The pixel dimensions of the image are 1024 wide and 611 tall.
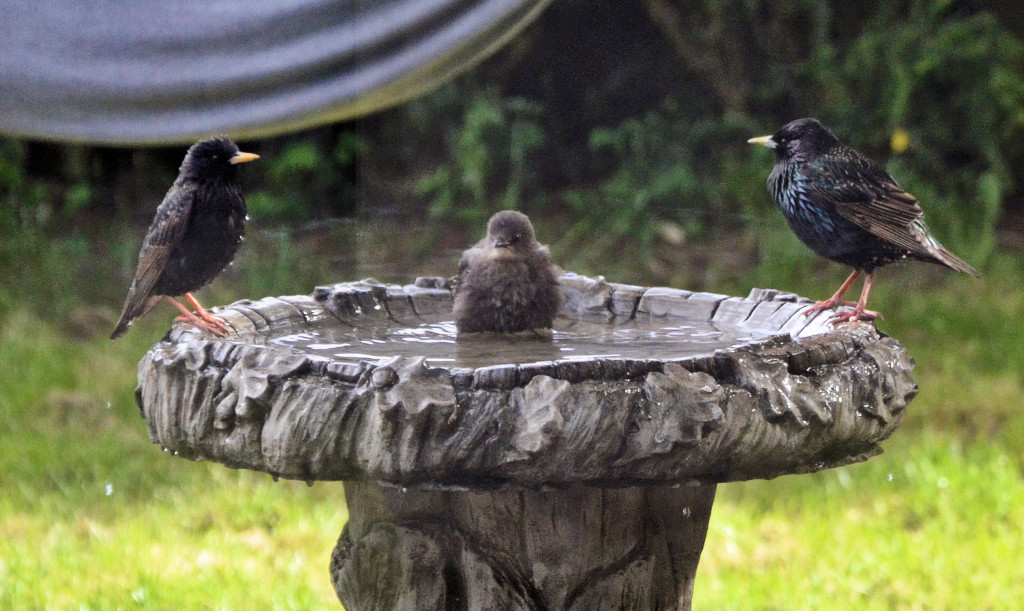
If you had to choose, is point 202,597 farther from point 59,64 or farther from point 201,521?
point 59,64

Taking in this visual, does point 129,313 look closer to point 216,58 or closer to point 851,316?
point 851,316

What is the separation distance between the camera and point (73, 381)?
17.2 feet

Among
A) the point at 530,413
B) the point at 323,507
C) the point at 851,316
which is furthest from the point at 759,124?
the point at 530,413

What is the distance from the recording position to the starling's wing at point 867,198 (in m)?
2.44

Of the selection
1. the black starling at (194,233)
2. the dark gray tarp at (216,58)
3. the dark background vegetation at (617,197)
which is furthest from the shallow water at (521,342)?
the dark background vegetation at (617,197)

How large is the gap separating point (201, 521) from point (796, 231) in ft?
8.64

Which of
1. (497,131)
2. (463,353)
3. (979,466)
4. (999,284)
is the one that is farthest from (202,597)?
(999,284)

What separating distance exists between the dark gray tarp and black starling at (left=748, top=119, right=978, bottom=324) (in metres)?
1.75

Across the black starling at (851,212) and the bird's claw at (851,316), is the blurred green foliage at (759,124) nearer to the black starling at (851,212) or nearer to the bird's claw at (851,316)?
the black starling at (851,212)

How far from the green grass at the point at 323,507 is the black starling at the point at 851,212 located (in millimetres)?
1517

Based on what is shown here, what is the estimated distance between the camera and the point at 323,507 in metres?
4.42

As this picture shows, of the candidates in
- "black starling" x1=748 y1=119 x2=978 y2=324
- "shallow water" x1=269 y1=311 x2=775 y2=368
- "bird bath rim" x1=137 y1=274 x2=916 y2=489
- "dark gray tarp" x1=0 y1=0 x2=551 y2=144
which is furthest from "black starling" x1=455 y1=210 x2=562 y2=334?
"dark gray tarp" x1=0 y1=0 x2=551 y2=144

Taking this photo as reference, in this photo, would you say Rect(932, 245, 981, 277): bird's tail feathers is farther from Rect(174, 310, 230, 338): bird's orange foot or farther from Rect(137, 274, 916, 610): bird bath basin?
Rect(174, 310, 230, 338): bird's orange foot

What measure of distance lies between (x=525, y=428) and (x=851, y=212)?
1.04m
